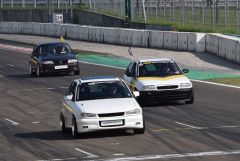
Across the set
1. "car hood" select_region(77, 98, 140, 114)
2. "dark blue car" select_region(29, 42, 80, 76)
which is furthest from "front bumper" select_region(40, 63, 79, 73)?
"car hood" select_region(77, 98, 140, 114)

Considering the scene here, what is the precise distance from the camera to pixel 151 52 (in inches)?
1972

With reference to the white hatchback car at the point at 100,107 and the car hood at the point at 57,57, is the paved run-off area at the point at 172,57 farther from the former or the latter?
the white hatchback car at the point at 100,107

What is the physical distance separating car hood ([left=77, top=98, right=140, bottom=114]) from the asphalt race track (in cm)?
63

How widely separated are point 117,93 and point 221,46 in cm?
2400

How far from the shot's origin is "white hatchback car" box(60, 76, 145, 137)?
19.1m

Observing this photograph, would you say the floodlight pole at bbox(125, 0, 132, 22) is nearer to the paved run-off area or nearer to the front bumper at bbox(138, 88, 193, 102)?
the paved run-off area

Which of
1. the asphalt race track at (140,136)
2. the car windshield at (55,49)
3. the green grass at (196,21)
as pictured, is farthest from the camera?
the green grass at (196,21)

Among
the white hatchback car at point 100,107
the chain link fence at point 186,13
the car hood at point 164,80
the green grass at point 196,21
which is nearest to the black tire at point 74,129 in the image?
the white hatchback car at point 100,107

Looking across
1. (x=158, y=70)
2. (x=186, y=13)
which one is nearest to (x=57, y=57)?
(x=158, y=70)

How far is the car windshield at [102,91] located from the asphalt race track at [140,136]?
2.74 ft

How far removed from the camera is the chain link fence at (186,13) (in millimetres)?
51781

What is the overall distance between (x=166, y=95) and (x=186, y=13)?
3301 cm

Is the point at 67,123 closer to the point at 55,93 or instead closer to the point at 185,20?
the point at 55,93

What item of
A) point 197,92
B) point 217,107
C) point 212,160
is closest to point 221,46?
point 197,92
